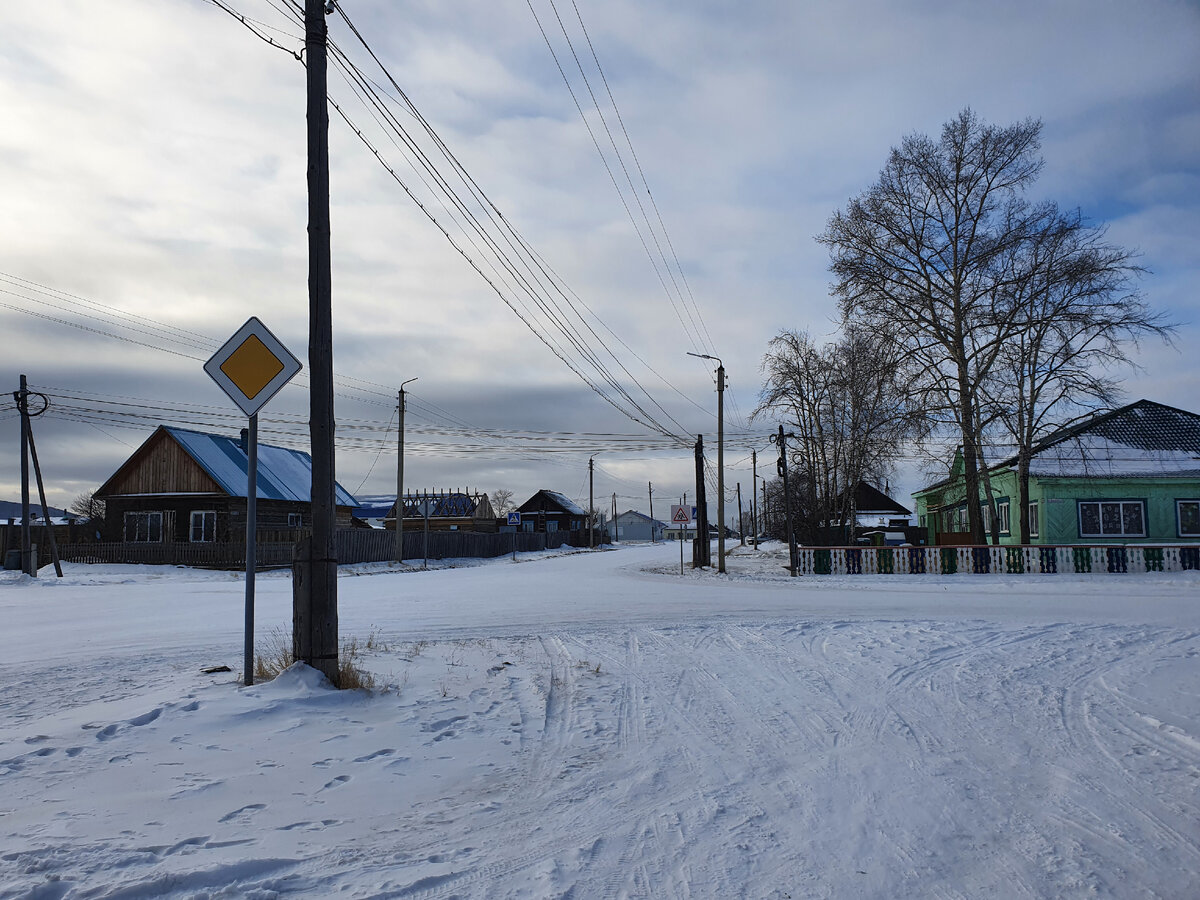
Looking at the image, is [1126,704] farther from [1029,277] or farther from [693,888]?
[1029,277]

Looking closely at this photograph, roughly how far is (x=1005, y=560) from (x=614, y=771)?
2553 centimetres

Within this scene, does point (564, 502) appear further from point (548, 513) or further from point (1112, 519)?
point (1112, 519)

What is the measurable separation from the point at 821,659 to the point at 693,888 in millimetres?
6409

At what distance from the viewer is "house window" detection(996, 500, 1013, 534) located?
39.1m

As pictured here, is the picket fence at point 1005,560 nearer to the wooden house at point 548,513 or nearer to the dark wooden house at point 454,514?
the dark wooden house at point 454,514

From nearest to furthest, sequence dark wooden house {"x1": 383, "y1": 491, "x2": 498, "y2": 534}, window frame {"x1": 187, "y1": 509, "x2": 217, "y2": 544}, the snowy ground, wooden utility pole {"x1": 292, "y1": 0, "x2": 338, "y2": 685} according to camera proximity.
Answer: the snowy ground, wooden utility pole {"x1": 292, "y1": 0, "x2": 338, "y2": 685}, window frame {"x1": 187, "y1": 509, "x2": 217, "y2": 544}, dark wooden house {"x1": 383, "y1": 491, "x2": 498, "y2": 534}

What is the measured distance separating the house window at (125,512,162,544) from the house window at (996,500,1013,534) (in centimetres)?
3949

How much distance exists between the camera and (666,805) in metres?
4.60

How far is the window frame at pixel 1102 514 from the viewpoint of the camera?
109 ft

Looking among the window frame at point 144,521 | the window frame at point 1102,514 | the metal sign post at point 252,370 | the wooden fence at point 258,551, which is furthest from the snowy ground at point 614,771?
the window frame at point 144,521

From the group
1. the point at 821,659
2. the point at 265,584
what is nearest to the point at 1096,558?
the point at 821,659

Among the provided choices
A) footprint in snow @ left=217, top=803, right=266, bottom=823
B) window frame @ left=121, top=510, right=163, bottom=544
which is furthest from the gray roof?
window frame @ left=121, top=510, right=163, bottom=544

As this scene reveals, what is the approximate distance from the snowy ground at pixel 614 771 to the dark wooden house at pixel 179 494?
31268mm

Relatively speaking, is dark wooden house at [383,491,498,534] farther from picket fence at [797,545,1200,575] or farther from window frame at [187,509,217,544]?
picket fence at [797,545,1200,575]
